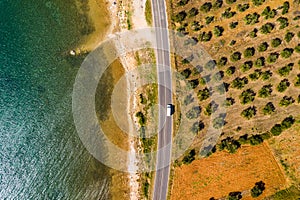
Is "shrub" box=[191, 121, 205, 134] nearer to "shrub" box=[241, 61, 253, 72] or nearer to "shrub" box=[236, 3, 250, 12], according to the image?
"shrub" box=[241, 61, 253, 72]

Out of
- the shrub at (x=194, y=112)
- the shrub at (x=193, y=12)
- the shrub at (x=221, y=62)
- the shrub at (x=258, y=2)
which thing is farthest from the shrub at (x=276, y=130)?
the shrub at (x=193, y=12)

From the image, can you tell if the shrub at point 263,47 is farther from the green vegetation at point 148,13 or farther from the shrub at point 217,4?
the green vegetation at point 148,13

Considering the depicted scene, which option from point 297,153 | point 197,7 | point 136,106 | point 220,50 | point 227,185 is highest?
point 197,7

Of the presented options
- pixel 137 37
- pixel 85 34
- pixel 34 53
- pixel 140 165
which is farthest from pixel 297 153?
pixel 34 53

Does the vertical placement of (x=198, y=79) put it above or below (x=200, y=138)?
above

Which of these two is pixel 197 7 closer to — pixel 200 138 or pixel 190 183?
pixel 200 138

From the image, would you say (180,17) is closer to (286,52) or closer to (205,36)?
(205,36)
